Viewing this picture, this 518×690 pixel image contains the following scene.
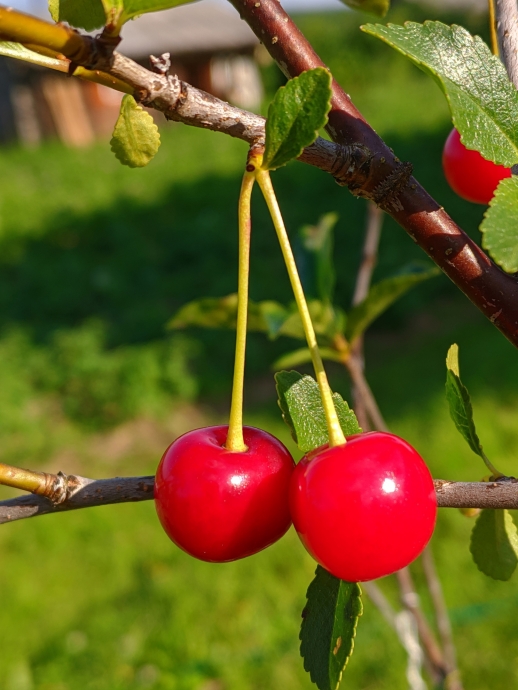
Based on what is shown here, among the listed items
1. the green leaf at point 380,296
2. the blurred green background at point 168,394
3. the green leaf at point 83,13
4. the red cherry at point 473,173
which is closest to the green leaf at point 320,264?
the green leaf at point 380,296

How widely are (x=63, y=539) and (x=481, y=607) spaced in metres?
1.97

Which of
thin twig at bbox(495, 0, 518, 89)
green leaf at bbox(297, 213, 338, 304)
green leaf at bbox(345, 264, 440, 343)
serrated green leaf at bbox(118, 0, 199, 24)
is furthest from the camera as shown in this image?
green leaf at bbox(297, 213, 338, 304)

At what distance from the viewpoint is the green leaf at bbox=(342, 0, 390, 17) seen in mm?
686

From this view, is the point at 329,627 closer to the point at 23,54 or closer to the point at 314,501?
the point at 314,501

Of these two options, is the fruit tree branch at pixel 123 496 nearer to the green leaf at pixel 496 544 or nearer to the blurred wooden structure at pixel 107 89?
the green leaf at pixel 496 544

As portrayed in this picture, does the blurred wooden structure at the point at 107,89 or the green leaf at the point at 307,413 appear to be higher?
the green leaf at the point at 307,413

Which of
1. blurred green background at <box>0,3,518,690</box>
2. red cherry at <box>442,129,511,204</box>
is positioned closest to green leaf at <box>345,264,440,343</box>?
red cherry at <box>442,129,511,204</box>

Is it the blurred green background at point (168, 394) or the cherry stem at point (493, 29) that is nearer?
the cherry stem at point (493, 29)

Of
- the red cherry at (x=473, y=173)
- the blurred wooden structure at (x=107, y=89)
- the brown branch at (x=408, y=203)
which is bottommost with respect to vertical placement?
the blurred wooden structure at (x=107, y=89)

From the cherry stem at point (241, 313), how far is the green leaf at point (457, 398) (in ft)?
0.55

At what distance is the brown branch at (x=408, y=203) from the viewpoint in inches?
21.8

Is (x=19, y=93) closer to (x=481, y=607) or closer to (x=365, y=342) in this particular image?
(x=365, y=342)

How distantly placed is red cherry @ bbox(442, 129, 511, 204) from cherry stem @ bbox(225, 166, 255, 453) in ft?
1.15

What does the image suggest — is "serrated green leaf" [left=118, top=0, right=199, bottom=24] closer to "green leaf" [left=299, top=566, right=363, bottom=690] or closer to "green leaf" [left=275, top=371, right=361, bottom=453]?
"green leaf" [left=275, top=371, right=361, bottom=453]
